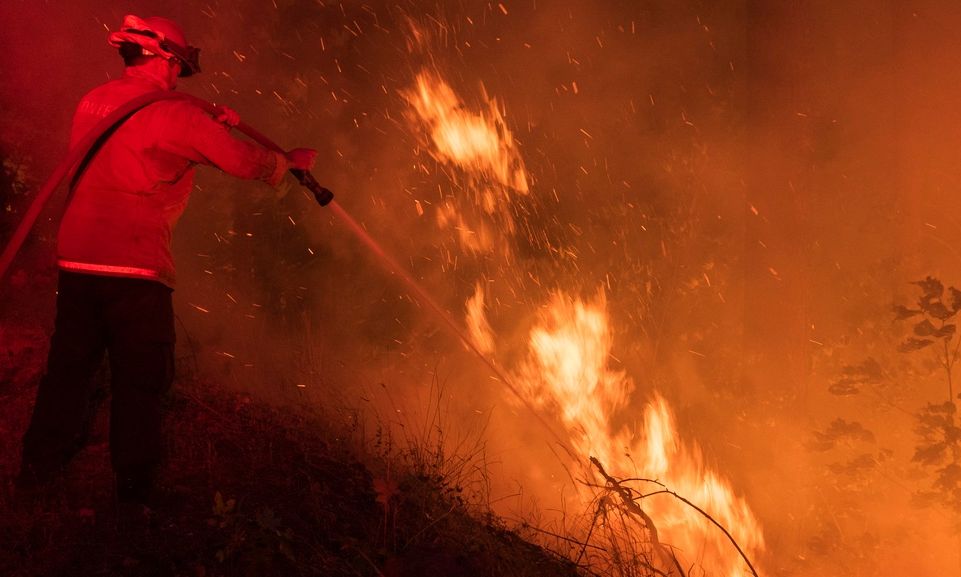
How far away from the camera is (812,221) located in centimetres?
1123

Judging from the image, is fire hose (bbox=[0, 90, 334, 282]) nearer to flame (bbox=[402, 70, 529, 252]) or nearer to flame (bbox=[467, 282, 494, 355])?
flame (bbox=[402, 70, 529, 252])

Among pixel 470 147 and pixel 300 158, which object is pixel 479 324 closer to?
pixel 470 147

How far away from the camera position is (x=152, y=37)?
10.3ft

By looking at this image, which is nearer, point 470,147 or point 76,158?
point 76,158

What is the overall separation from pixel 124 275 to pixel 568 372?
5.61 metres

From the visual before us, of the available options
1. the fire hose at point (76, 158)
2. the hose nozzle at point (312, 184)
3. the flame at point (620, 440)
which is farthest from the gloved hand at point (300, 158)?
the flame at point (620, 440)

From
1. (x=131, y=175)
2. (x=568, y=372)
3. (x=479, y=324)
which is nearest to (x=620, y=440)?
(x=568, y=372)

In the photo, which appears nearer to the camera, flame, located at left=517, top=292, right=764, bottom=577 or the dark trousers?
the dark trousers

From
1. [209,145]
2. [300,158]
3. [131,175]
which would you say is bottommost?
[131,175]

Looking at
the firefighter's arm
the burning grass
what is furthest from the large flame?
the firefighter's arm

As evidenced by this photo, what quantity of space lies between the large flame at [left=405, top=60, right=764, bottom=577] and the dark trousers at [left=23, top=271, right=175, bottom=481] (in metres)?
4.77

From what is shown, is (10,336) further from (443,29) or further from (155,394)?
(443,29)

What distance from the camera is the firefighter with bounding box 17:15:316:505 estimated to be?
2.99 metres

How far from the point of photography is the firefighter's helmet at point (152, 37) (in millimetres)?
3098
